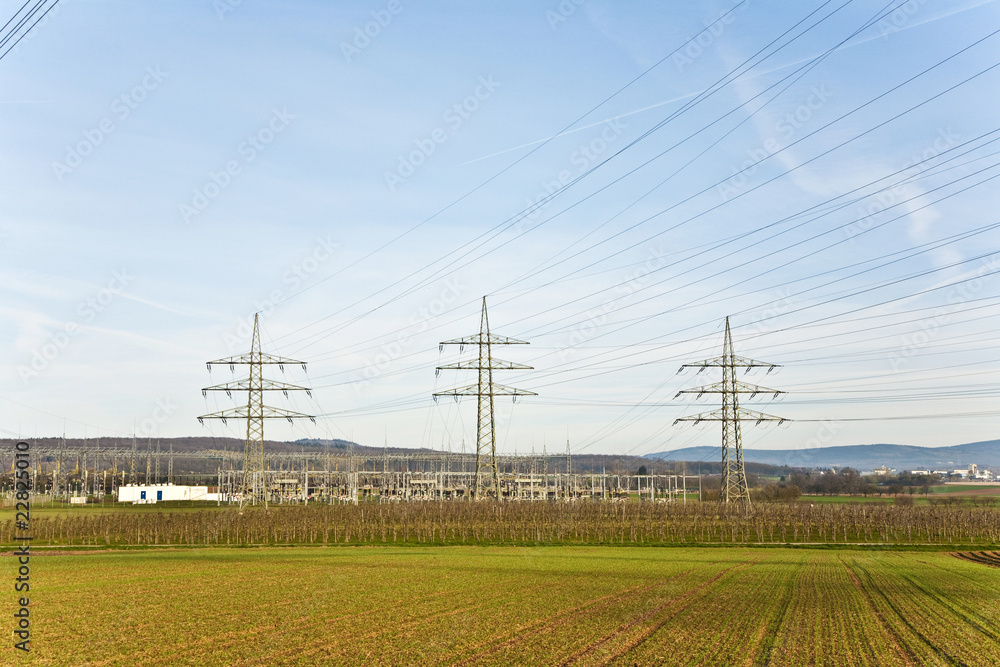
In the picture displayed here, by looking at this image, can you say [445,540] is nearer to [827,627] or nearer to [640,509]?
[640,509]

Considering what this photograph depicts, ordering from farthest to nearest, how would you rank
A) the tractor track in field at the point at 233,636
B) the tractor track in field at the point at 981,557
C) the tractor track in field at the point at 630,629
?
the tractor track in field at the point at 981,557 → the tractor track in field at the point at 630,629 → the tractor track in field at the point at 233,636

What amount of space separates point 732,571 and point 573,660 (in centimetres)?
3088

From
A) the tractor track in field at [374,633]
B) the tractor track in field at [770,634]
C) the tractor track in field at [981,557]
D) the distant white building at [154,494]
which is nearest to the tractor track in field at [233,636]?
the tractor track in field at [374,633]

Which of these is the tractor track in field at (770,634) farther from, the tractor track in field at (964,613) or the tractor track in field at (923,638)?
the tractor track in field at (964,613)

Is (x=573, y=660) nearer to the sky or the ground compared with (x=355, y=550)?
nearer to the sky

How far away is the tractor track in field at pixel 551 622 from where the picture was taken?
2241 centimetres

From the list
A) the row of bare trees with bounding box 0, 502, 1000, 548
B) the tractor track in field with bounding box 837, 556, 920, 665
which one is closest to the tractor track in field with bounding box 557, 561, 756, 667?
the tractor track in field with bounding box 837, 556, 920, 665

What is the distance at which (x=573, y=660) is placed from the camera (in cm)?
2120

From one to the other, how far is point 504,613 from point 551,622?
8.57ft

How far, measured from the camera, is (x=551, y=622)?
27375 mm

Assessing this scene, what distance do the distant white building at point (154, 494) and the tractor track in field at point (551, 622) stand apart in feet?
365

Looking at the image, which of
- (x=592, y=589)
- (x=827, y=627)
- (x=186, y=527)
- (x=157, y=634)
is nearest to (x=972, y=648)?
(x=827, y=627)

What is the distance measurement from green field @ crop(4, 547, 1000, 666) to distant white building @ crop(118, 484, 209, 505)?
88.6m

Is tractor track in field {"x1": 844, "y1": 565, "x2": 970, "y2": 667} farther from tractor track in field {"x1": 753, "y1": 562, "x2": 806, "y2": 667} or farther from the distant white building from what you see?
the distant white building
